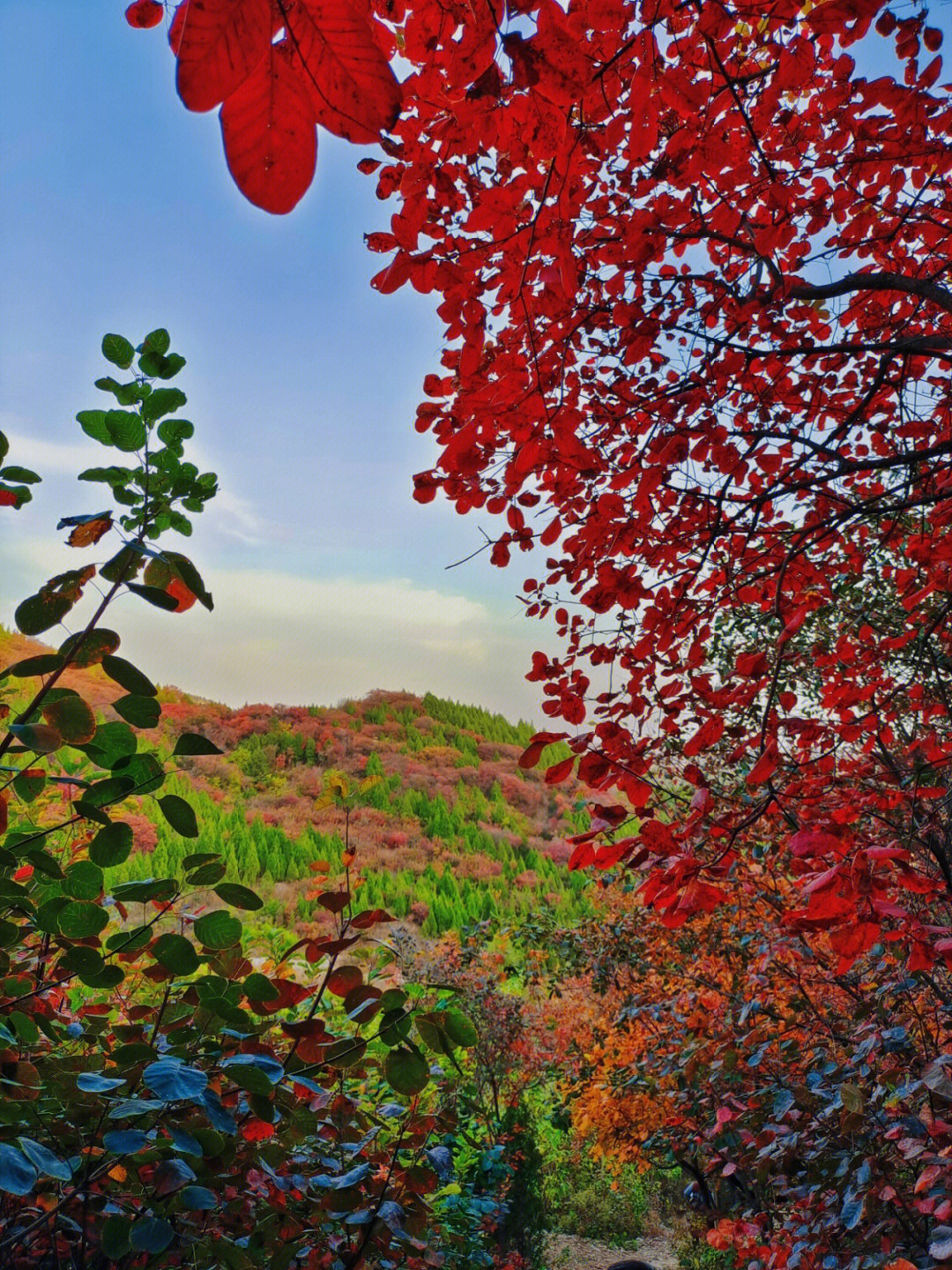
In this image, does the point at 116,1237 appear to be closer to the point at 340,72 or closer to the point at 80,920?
the point at 80,920

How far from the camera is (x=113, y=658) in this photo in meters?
0.78

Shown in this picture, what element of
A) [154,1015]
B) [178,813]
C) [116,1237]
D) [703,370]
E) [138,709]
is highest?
[703,370]

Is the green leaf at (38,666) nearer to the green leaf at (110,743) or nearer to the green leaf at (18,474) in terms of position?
the green leaf at (110,743)

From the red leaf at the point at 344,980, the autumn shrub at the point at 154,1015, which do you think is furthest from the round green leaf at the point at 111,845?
the red leaf at the point at 344,980

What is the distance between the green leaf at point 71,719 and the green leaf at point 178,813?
11 cm

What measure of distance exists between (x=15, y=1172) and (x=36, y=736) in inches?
13.5

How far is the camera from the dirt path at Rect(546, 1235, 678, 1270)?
19.1ft

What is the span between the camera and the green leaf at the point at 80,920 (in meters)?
0.78

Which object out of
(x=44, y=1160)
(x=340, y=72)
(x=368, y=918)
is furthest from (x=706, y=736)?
(x=340, y=72)

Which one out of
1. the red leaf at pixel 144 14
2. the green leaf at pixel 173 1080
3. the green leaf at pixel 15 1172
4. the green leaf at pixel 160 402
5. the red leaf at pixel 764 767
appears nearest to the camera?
the green leaf at pixel 15 1172

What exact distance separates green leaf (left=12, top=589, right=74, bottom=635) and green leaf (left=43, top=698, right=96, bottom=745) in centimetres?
8

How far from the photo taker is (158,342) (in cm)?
94

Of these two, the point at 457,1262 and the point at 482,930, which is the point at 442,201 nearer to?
the point at 457,1262

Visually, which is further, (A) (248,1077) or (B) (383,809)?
(B) (383,809)
